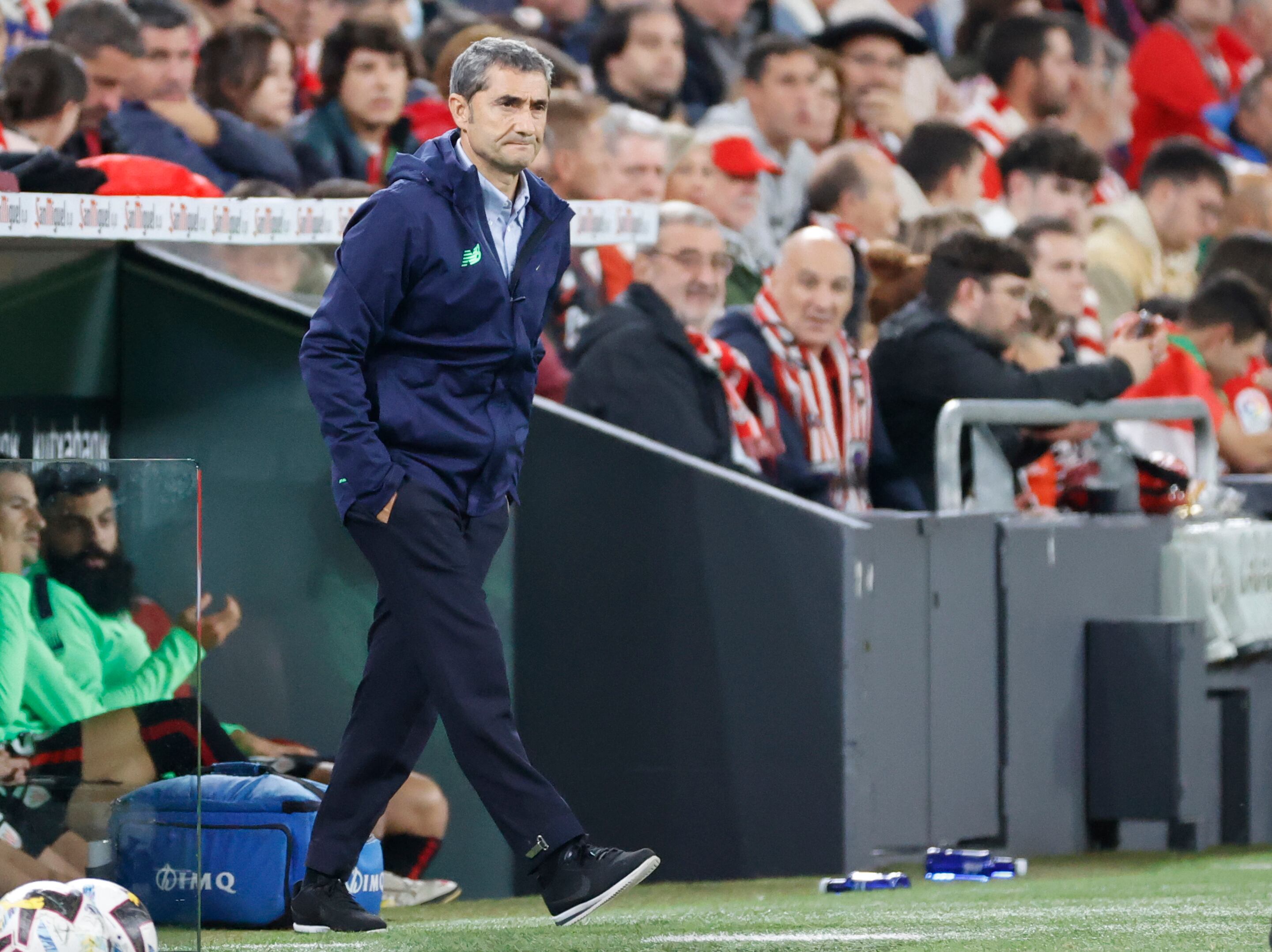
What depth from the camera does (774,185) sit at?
33.2 ft

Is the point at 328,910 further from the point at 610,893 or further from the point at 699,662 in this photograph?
the point at 699,662

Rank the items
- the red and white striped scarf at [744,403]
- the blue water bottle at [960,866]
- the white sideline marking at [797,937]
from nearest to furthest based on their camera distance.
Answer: the white sideline marking at [797,937]
the blue water bottle at [960,866]
the red and white striped scarf at [744,403]

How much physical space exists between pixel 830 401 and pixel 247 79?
2.83 meters

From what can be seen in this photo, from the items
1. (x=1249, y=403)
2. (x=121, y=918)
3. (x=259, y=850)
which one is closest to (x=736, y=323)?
(x=1249, y=403)

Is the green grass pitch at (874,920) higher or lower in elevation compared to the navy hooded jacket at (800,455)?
lower

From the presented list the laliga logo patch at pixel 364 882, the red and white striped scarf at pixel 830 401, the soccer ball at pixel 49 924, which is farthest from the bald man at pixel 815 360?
the soccer ball at pixel 49 924

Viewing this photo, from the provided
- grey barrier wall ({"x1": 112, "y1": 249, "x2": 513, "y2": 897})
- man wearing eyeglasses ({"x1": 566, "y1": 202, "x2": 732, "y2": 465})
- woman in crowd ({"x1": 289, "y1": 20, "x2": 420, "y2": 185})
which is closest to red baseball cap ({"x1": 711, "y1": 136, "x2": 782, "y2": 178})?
woman in crowd ({"x1": 289, "y1": 20, "x2": 420, "y2": 185})

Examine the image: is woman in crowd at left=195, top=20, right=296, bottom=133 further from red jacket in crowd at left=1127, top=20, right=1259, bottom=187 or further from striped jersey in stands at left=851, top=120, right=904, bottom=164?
red jacket in crowd at left=1127, top=20, right=1259, bottom=187

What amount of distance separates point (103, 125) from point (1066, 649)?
3.87 m

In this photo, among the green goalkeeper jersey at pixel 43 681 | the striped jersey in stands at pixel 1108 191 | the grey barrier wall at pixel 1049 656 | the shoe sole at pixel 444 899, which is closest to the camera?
the green goalkeeper jersey at pixel 43 681

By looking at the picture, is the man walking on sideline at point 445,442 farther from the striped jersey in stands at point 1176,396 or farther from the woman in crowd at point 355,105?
the striped jersey in stands at point 1176,396

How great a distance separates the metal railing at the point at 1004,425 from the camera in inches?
292

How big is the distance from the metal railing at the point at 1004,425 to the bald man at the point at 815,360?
0.30 m

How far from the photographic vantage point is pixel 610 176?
339 inches
